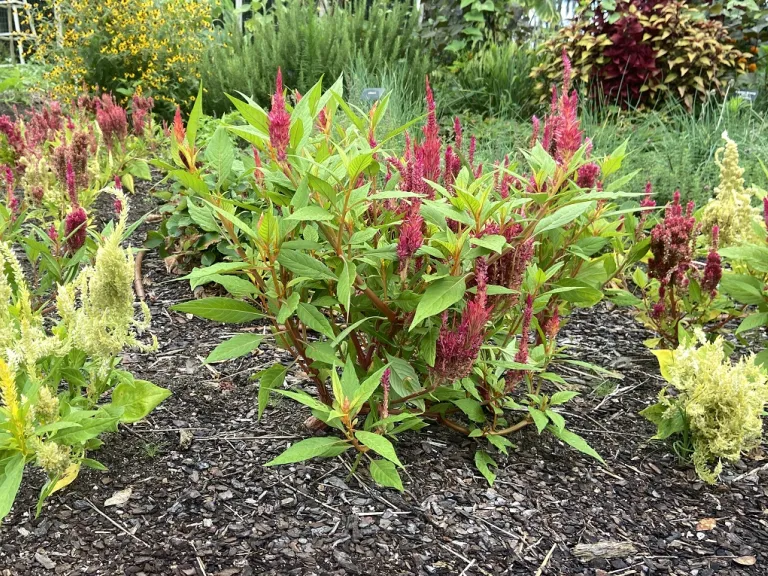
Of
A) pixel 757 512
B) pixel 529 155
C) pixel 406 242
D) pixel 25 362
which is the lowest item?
pixel 757 512

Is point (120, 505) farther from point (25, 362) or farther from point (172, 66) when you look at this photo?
point (172, 66)

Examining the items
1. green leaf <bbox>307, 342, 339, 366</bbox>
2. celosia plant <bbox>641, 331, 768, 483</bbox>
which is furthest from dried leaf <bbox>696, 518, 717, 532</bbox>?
green leaf <bbox>307, 342, 339, 366</bbox>

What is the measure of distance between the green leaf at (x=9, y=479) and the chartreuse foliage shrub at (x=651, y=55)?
6.76 meters

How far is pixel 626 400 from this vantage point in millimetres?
2629

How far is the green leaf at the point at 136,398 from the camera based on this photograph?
6.30 ft

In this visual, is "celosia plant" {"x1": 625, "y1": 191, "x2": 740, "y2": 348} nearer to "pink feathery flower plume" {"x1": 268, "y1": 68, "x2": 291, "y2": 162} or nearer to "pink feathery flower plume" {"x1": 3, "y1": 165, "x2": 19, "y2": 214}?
"pink feathery flower plume" {"x1": 268, "y1": 68, "x2": 291, "y2": 162}

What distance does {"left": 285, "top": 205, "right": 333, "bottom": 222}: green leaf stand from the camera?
1534 millimetres

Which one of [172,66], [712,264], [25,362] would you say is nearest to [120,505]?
[25,362]

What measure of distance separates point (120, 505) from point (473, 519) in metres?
1.01

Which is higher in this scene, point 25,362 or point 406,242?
point 406,242

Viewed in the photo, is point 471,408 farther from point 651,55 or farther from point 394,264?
point 651,55

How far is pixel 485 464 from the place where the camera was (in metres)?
2.10

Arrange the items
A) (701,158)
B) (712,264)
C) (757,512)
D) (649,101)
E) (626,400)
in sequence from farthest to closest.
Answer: (649,101) → (701,158) → (626,400) → (712,264) → (757,512)

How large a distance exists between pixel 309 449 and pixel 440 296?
0.59 meters
